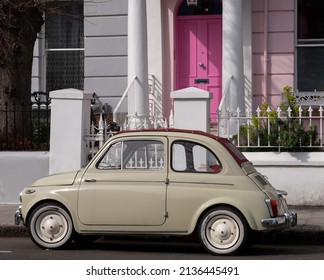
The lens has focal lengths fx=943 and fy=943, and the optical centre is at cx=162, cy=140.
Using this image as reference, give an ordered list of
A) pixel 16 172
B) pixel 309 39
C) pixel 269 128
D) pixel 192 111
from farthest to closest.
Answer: pixel 309 39
pixel 16 172
pixel 269 128
pixel 192 111

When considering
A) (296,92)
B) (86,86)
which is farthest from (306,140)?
(86,86)

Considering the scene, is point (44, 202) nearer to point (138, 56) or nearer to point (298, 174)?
point (298, 174)

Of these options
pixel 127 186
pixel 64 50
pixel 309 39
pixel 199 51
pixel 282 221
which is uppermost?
pixel 309 39

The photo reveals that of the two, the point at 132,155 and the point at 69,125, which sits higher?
the point at 69,125

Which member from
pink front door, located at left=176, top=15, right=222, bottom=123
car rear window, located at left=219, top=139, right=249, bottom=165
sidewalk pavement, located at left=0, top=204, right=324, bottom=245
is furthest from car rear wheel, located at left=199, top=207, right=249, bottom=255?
pink front door, located at left=176, top=15, right=222, bottom=123

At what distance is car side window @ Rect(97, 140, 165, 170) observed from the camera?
12.0 metres

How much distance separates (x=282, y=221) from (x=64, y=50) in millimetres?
10925

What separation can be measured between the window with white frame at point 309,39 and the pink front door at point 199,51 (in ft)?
5.58

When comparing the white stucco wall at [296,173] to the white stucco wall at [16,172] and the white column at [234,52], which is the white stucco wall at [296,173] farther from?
the white stucco wall at [16,172]

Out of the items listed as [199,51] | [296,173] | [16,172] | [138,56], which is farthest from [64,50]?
[296,173]

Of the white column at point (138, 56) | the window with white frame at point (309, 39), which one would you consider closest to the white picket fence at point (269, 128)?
the white column at point (138, 56)

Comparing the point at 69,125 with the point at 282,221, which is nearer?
the point at 282,221

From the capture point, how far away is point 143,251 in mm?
12234

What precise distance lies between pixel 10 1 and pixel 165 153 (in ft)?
20.0
